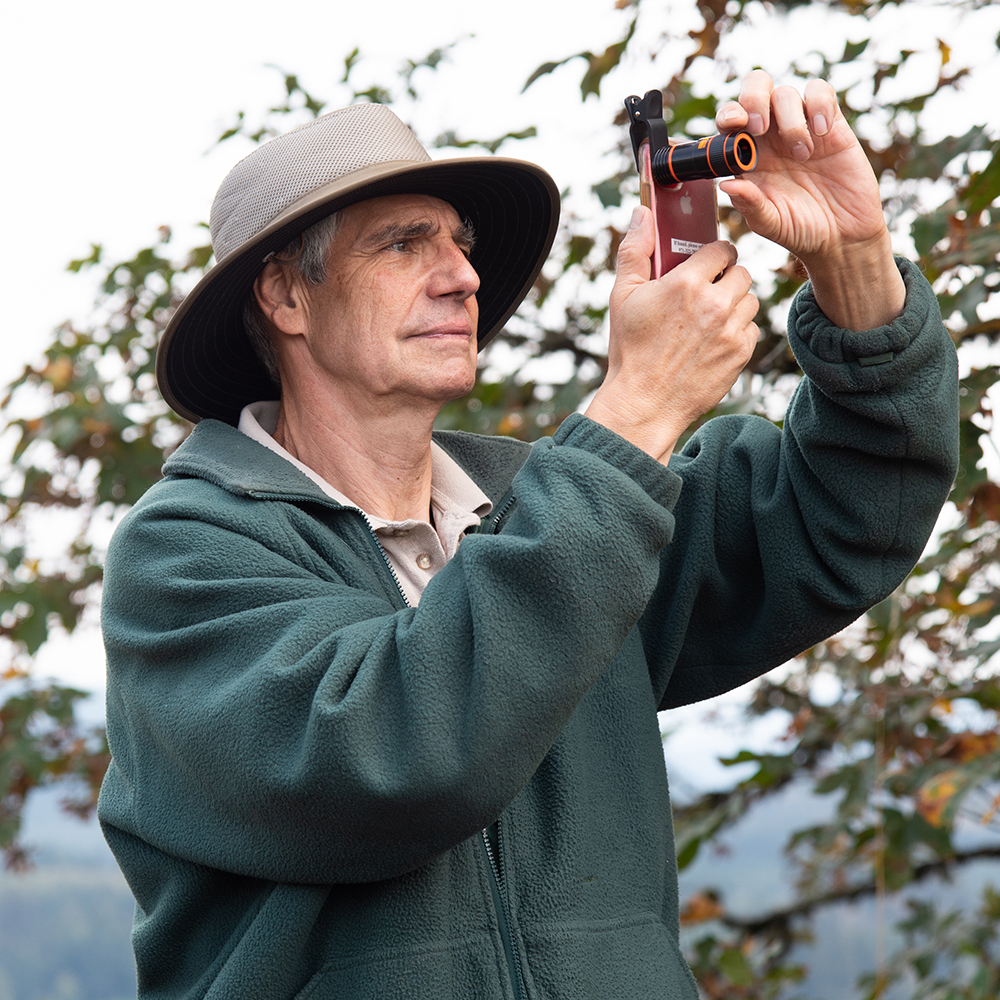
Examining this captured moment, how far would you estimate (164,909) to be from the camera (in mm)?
1395

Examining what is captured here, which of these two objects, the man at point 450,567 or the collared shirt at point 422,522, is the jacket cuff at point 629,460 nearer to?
the man at point 450,567

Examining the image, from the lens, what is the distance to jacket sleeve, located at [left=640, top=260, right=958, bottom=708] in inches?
57.3

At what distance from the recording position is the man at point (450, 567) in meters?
1.17

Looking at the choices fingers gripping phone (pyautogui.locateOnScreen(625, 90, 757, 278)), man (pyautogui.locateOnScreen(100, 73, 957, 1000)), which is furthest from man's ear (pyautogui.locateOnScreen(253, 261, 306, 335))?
fingers gripping phone (pyautogui.locateOnScreen(625, 90, 757, 278))

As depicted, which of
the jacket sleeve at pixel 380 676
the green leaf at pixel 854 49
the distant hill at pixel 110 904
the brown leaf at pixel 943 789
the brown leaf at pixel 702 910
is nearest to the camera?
the jacket sleeve at pixel 380 676

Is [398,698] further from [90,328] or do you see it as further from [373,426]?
[90,328]

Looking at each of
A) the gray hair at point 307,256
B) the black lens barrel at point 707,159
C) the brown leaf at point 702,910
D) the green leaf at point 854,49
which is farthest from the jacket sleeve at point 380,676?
the brown leaf at point 702,910

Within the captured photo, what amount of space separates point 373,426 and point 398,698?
595mm

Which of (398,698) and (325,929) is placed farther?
(325,929)

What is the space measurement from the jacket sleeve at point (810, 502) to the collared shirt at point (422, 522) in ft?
0.98

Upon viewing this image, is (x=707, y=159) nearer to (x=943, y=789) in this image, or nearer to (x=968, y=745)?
(x=943, y=789)

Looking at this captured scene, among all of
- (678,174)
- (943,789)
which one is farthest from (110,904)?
(678,174)

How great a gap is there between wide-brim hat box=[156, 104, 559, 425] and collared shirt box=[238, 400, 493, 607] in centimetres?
10

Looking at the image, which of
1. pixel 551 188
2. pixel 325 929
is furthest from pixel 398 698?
pixel 551 188
